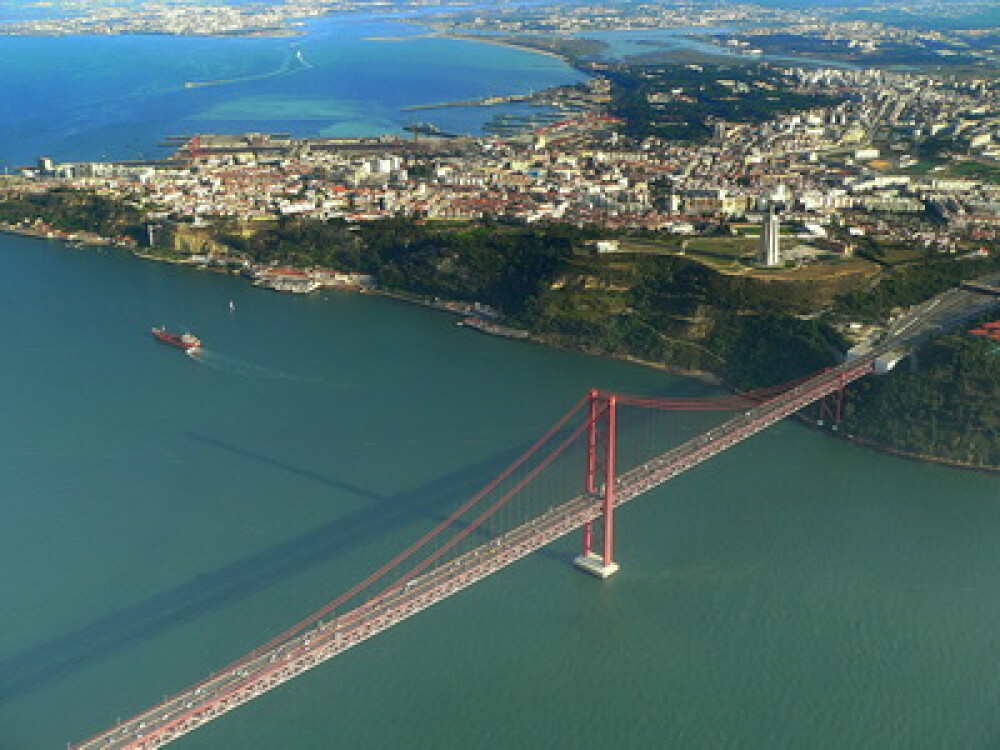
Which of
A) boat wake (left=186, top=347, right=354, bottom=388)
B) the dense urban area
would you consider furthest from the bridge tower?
boat wake (left=186, top=347, right=354, bottom=388)

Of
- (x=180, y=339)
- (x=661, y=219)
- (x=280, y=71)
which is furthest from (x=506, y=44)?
(x=180, y=339)

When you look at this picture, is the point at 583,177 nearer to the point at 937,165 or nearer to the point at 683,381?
the point at 937,165

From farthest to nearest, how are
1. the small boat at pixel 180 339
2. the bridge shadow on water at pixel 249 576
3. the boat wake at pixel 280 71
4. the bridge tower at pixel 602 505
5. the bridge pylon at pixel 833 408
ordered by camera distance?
1. the boat wake at pixel 280 71
2. the small boat at pixel 180 339
3. the bridge pylon at pixel 833 408
4. the bridge tower at pixel 602 505
5. the bridge shadow on water at pixel 249 576

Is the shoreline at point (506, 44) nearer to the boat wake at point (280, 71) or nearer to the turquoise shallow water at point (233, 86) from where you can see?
the turquoise shallow water at point (233, 86)

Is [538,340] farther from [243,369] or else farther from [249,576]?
[249,576]

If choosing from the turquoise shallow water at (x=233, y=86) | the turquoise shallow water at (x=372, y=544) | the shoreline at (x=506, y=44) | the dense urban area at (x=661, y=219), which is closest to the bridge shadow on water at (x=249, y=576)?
the turquoise shallow water at (x=372, y=544)

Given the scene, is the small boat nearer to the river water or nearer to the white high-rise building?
the river water

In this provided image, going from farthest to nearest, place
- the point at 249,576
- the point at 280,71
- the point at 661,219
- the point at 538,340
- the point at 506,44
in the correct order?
the point at 506,44 → the point at 280,71 → the point at 661,219 → the point at 538,340 → the point at 249,576
